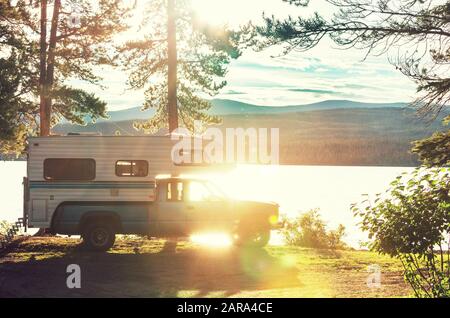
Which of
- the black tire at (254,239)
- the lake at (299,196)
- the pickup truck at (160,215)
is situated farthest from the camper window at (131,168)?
the black tire at (254,239)

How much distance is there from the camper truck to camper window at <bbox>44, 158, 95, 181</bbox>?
29 millimetres

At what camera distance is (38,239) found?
23.4m

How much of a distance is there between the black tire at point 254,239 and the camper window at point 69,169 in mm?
4691

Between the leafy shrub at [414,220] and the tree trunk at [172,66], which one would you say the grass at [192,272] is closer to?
the leafy shrub at [414,220]

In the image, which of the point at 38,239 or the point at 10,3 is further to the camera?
the point at 10,3

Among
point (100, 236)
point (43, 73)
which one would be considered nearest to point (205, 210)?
point (100, 236)

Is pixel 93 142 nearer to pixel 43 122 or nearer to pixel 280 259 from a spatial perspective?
pixel 280 259

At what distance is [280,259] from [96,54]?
565 inches

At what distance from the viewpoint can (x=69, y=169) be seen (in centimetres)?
1964

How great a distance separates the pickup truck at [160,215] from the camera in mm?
18828

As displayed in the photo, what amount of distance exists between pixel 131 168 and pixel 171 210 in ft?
6.74

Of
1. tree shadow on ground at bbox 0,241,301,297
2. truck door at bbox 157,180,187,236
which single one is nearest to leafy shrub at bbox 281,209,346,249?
tree shadow on ground at bbox 0,241,301,297
